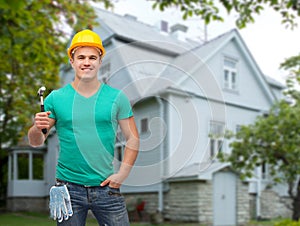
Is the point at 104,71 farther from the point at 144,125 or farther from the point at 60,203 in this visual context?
the point at 60,203

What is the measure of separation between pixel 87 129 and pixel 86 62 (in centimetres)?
21

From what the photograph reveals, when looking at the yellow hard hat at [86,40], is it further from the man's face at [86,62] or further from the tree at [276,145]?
the tree at [276,145]

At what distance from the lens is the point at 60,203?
4.55 feet

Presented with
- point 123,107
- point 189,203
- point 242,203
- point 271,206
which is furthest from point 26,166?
point 123,107

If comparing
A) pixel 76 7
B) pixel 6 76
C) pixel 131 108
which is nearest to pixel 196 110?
pixel 131 108

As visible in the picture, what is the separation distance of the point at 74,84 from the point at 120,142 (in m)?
0.24

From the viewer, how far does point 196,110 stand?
138 cm

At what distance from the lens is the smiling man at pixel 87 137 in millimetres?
1327

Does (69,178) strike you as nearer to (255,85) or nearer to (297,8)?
(297,8)

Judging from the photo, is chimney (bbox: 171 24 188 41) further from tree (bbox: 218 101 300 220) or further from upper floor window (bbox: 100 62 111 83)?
upper floor window (bbox: 100 62 111 83)

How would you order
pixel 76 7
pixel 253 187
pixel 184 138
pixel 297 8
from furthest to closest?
1. pixel 253 187
2. pixel 76 7
3. pixel 297 8
4. pixel 184 138

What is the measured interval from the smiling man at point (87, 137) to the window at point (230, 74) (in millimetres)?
16674

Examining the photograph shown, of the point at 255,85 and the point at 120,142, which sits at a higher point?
the point at 255,85

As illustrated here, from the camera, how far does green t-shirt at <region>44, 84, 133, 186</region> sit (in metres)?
1.32
